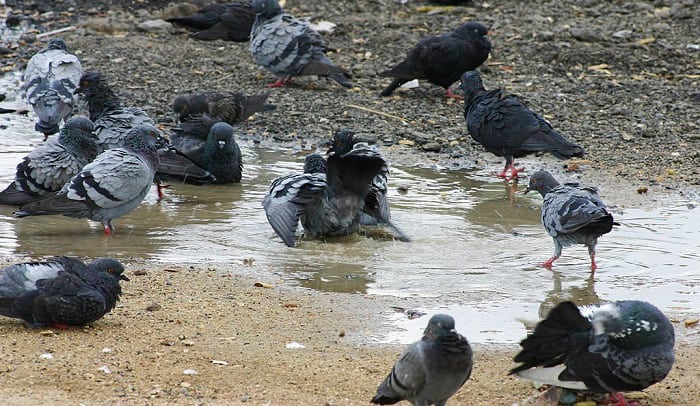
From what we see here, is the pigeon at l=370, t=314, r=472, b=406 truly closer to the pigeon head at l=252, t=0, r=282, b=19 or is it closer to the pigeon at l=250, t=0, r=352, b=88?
the pigeon at l=250, t=0, r=352, b=88

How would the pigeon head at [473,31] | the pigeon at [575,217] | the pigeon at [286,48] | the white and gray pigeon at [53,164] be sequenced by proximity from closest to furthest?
the pigeon at [575,217], the white and gray pigeon at [53,164], the pigeon head at [473,31], the pigeon at [286,48]

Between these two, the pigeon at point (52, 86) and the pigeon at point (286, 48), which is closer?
the pigeon at point (52, 86)

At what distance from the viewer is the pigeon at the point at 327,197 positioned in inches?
304

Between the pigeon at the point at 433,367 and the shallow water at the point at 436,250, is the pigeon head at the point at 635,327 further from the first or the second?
the shallow water at the point at 436,250

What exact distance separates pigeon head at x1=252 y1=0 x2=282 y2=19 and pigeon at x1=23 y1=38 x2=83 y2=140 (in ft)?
9.68

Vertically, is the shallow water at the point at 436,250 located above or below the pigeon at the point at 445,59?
below

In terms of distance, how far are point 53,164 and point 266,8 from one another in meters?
5.73

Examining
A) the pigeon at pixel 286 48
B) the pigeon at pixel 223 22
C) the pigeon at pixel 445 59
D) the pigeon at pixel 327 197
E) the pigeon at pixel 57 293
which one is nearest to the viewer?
the pigeon at pixel 57 293

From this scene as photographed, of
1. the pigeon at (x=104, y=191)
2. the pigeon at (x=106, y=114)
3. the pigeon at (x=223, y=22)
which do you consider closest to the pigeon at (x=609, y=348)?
the pigeon at (x=104, y=191)

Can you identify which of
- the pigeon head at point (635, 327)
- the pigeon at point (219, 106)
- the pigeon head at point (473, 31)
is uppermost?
the pigeon head at point (473, 31)

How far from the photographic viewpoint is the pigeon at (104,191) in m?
8.01

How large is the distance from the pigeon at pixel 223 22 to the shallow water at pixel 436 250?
5702 millimetres

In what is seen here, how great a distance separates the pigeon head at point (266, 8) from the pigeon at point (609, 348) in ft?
32.1

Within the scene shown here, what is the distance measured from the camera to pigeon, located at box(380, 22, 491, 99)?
1263cm
